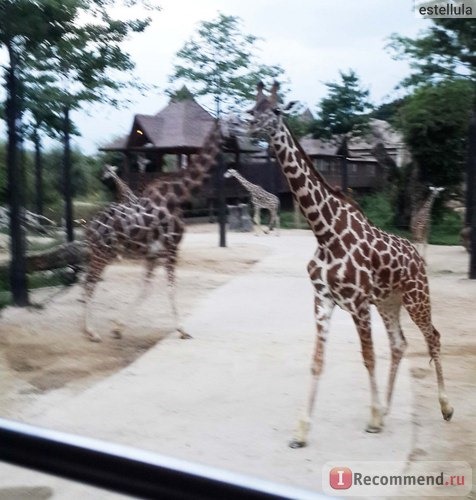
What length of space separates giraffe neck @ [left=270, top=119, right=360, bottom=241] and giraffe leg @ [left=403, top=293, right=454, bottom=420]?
1.64 ft

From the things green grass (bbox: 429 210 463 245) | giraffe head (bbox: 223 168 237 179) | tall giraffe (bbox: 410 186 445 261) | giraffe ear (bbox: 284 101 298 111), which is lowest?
green grass (bbox: 429 210 463 245)

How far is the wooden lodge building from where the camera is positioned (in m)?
5.96

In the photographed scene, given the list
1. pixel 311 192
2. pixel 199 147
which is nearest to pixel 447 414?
pixel 311 192

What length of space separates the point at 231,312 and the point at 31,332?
1.78 meters

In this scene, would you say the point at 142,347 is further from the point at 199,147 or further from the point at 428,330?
the point at 199,147

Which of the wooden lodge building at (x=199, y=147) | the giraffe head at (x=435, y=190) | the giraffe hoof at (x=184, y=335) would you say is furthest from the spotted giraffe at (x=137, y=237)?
the giraffe head at (x=435, y=190)

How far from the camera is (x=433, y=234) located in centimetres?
978

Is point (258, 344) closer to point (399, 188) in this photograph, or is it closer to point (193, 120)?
point (399, 188)

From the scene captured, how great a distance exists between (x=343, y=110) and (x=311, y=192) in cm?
264

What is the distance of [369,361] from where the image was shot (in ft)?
12.1

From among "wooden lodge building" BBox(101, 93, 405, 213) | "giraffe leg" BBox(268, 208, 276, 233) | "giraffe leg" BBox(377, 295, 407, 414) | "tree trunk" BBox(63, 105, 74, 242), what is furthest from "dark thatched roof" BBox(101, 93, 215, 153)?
"giraffe leg" BBox(377, 295, 407, 414)

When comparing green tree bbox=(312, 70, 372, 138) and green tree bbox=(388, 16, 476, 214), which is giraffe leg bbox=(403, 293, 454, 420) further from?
green tree bbox=(388, 16, 476, 214)

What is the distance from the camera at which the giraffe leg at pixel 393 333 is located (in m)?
3.81

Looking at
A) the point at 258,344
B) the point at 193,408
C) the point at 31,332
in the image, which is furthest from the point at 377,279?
the point at 31,332
